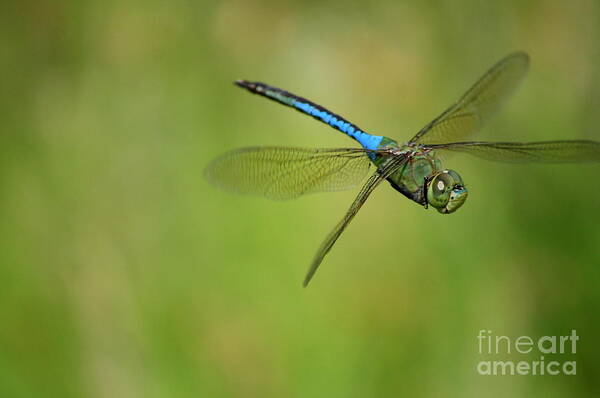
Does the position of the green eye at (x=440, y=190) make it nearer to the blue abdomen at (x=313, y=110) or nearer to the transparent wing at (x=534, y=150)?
the transparent wing at (x=534, y=150)

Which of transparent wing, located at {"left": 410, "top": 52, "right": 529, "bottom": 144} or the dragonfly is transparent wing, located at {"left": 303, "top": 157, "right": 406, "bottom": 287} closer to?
the dragonfly

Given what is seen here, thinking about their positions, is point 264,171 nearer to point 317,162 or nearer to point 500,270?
point 317,162

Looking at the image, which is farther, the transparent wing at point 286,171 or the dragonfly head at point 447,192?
the transparent wing at point 286,171

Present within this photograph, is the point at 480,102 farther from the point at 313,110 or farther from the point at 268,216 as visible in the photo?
the point at 268,216

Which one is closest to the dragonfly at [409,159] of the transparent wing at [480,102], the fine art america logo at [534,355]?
the transparent wing at [480,102]

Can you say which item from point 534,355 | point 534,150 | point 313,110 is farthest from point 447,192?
point 534,355

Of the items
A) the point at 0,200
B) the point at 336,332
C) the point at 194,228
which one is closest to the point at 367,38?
the point at 194,228
